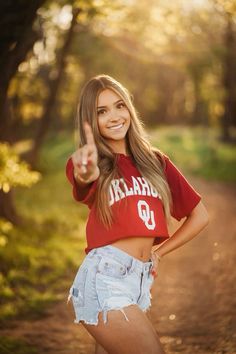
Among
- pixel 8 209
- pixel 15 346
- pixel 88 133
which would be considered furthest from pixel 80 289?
pixel 8 209

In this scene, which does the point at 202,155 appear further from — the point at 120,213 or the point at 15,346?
the point at 120,213

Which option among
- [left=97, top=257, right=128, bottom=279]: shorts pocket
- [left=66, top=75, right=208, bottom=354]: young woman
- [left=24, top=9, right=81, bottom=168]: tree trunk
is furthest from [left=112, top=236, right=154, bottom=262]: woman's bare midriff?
[left=24, top=9, right=81, bottom=168]: tree trunk

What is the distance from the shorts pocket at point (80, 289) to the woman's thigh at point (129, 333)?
0.50 feet

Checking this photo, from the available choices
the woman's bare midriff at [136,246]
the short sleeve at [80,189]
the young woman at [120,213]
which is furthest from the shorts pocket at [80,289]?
the short sleeve at [80,189]

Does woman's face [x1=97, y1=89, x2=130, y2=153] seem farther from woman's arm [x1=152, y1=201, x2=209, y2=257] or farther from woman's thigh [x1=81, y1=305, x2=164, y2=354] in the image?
woman's thigh [x1=81, y1=305, x2=164, y2=354]

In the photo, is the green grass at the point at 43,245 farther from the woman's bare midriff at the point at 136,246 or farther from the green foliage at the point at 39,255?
the woman's bare midriff at the point at 136,246

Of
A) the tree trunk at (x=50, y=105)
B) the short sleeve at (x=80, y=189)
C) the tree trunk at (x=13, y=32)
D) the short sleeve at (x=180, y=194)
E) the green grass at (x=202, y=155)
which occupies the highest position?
the green grass at (x=202, y=155)

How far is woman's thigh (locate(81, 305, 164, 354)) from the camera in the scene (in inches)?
117

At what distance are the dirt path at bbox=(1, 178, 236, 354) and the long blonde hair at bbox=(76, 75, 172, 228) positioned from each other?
234 cm

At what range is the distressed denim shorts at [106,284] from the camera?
9.98ft

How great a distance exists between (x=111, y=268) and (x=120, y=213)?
12.3 inches

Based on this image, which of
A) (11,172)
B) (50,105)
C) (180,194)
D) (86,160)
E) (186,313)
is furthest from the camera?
(50,105)

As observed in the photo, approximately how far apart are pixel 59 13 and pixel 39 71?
48.6 ft

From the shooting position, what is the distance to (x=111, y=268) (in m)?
3.11
